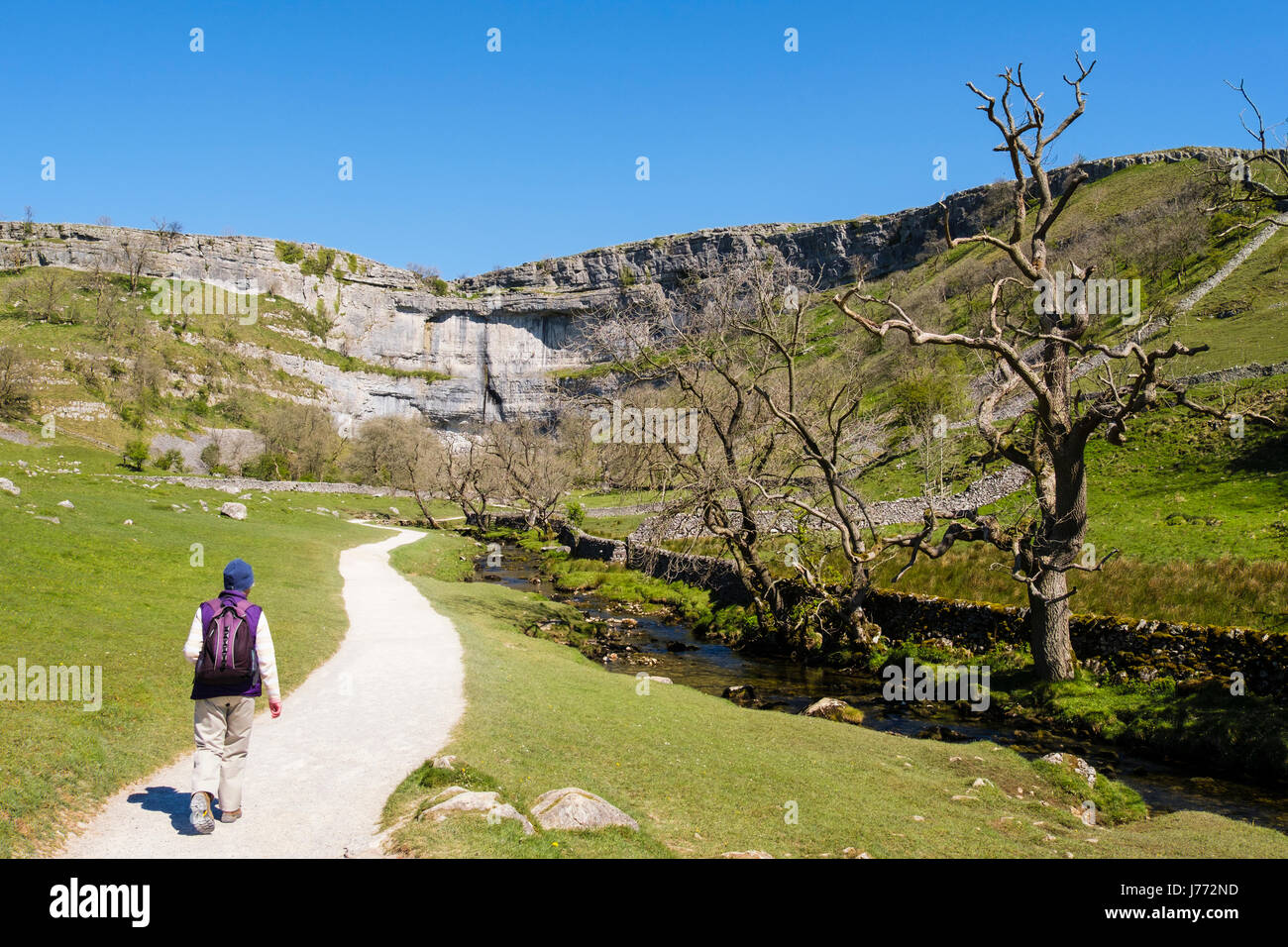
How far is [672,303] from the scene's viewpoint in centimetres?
2523

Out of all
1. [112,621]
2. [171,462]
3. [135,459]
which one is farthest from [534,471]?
[112,621]

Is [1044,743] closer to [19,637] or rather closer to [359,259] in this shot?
[19,637]

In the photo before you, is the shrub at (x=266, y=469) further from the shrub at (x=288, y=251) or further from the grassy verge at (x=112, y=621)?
the shrub at (x=288, y=251)

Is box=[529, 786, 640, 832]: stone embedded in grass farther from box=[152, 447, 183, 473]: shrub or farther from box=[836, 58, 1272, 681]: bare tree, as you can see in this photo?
box=[152, 447, 183, 473]: shrub

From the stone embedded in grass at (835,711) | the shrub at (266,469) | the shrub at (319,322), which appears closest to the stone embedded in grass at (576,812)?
the stone embedded in grass at (835,711)

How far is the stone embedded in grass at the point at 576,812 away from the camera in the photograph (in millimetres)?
7418

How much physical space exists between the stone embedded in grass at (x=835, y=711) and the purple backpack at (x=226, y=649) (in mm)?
12310

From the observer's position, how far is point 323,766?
9.12 metres

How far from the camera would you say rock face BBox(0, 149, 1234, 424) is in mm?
137500

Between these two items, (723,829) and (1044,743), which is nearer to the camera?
(723,829)

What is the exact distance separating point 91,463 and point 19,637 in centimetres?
5365

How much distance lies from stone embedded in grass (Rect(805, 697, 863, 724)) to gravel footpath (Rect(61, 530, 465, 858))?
26.6 ft
